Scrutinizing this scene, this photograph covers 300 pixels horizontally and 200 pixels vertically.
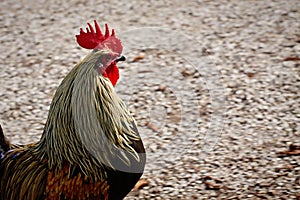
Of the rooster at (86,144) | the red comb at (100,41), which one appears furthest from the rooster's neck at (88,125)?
the red comb at (100,41)

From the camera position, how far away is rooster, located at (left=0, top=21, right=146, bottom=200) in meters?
3.91

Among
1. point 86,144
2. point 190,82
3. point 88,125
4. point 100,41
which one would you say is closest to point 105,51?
point 100,41

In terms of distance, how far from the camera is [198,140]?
5777 mm

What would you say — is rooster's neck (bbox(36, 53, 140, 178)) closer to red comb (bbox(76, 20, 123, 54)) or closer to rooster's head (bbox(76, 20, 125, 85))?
rooster's head (bbox(76, 20, 125, 85))

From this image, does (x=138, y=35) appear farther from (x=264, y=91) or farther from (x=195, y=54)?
(x=264, y=91)

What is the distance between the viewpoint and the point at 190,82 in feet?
21.7

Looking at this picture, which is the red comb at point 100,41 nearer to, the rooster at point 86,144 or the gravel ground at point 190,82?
the rooster at point 86,144

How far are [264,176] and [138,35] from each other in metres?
3.13

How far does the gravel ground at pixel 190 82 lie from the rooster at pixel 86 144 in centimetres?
115

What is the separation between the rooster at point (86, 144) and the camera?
154 inches

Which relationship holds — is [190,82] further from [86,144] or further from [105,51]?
[86,144]

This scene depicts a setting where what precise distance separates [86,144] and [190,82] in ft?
9.42

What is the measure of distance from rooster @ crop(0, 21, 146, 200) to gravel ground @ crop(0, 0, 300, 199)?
1.15 meters

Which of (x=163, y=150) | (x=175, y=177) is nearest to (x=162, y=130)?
(x=163, y=150)
